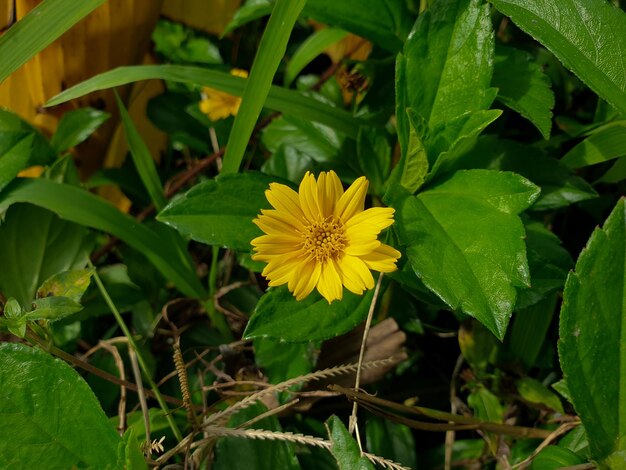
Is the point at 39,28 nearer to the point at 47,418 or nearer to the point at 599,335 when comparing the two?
the point at 47,418

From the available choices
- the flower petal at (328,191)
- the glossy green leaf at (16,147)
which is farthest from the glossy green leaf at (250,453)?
the glossy green leaf at (16,147)

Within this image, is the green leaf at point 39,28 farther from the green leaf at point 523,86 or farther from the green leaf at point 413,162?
the green leaf at point 523,86

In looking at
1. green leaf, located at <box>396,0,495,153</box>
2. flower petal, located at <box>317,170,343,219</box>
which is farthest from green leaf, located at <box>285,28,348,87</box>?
flower petal, located at <box>317,170,343,219</box>

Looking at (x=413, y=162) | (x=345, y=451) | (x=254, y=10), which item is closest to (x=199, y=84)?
(x=254, y=10)

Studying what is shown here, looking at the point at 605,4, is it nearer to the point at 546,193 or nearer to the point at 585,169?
the point at 546,193

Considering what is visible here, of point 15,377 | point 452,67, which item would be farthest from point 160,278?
point 452,67

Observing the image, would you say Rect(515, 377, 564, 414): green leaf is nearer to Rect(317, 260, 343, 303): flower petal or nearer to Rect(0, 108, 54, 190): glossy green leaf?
Rect(317, 260, 343, 303): flower petal
